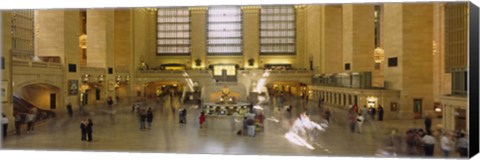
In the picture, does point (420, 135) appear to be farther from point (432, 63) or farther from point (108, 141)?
point (108, 141)

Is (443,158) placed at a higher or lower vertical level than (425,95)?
lower

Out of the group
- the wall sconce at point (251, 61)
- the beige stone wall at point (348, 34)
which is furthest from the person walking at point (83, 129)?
the wall sconce at point (251, 61)

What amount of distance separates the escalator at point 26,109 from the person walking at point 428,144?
12791mm

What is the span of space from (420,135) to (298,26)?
25753 mm

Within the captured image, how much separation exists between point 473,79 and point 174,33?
31739 mm

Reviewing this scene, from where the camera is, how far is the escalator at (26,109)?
15094 millimetres

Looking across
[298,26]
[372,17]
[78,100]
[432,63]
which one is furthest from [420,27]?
[298,26]

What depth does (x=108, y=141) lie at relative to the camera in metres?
14.3

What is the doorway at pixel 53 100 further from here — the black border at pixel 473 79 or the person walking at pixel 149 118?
the black border at pixel 473 79

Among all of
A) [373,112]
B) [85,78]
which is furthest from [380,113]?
[85,78]

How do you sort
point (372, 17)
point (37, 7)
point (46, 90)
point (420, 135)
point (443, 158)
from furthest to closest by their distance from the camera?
1. point (372, 17)
2. point (46, 90)
3. point (37, 7)
4. point (420, 135)
5. point (443, 158)

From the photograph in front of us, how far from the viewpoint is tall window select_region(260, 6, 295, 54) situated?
38500 millimetres

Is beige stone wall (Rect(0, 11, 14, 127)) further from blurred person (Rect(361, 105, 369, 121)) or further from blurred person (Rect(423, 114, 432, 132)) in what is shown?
blurred person (Rect(423, 114, 432, 132))

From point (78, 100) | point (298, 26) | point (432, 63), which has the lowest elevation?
point (78, 100)
